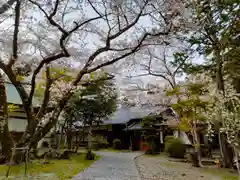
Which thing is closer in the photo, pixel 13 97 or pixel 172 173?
pixel 172 173

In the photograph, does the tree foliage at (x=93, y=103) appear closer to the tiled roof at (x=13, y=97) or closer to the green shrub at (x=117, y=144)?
the tiled roof at (x=13, y=97)

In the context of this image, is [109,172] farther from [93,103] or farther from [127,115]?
[127,115]

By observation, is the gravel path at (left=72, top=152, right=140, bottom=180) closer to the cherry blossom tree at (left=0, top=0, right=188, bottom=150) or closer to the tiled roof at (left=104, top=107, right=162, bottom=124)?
the cherry blossom tree at (left=0, top=0, right=188, bottom=150)

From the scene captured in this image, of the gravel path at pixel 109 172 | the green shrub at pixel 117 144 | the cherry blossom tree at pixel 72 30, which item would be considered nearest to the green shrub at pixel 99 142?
the green shrub at pixel 117 144

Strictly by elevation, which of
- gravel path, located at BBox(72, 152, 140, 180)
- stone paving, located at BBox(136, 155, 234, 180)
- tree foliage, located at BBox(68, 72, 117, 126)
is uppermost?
tree foliage, located at BBox(68, 72, 117, 126)

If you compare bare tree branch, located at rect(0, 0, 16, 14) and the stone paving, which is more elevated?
bare tree branch, located at rect(0, 0, 16, 14)

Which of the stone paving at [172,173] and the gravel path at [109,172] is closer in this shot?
the gravel path at [109,172]

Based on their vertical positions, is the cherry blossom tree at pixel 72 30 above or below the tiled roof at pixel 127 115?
above

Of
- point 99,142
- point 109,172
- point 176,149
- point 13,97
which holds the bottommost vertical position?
point 109,172

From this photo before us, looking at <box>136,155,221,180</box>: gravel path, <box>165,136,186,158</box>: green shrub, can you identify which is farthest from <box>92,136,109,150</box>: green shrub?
<box>136,155,221,180</box>: gravel path

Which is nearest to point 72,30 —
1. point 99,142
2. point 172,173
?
point 172,173

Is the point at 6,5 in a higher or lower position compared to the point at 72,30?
higher

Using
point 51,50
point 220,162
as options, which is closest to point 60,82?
point 51,50

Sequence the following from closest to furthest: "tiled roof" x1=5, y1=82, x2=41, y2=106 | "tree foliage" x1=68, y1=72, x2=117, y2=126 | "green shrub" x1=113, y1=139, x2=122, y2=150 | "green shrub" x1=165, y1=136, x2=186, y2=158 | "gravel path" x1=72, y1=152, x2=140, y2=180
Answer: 1. "gravel path" x1=72, y1=152, x2=140, y2=180
2. "tree foliage" x1=68, y1=72, x2=117, y2=126
3. "tiled roof" x1=5, y1=82, x2=41, y2=106
4. "green shrub" x1=165, y1=136, x2=186, y2=158
5. "green shrub" x1=113, y1=139, x2=122, y2=150
